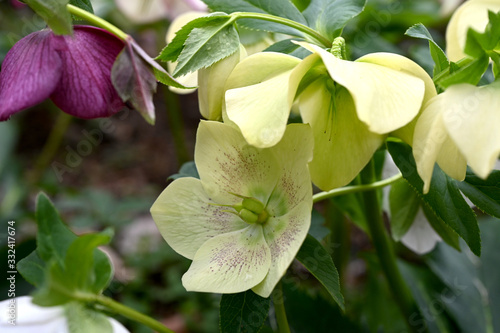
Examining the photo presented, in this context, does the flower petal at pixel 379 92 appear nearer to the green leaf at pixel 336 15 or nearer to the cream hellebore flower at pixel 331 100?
the cream hellebore flower at pixel 331 100

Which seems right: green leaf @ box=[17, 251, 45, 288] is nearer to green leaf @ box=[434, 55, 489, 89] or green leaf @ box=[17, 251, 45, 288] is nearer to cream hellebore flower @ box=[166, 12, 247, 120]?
cream hellebore flower @ box=[166, 12, 247, 120]

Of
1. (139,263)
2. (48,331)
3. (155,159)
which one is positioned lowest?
(155,159)

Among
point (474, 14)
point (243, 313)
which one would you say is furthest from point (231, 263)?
point (474, 14)

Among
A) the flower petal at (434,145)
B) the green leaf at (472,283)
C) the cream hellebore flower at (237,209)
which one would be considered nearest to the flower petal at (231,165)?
the cream hellebore flower at (237,209)

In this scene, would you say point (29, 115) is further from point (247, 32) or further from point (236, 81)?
point (236, 81)

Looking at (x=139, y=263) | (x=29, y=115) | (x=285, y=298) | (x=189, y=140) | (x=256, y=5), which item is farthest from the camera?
(x=29, y=115)

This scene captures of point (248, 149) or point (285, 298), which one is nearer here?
point (248, 149)

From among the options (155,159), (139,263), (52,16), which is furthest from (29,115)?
(52,16)

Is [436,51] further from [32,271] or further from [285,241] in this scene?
[32,271]
